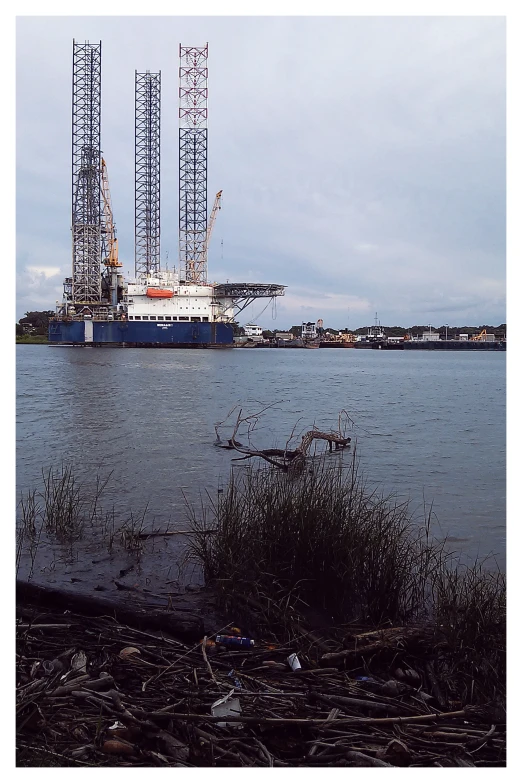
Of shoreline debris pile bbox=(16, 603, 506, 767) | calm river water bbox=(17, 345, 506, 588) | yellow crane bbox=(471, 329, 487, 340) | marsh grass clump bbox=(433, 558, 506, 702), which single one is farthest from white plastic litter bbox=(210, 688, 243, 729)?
yellow crane bbox=(471, 329, 487, 340)

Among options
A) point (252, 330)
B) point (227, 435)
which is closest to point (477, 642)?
point (227, 435)

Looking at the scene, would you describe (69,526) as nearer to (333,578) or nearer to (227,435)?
(333,578)

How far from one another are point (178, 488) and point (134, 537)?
2.21 meters

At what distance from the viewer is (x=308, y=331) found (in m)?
102

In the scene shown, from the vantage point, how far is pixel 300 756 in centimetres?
210

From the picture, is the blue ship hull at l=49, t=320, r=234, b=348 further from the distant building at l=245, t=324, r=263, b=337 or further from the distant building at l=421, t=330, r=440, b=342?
the distant building at l=421, t=330, r=440, b=342

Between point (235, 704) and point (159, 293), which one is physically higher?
point (159, 293)

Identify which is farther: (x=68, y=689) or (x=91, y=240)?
(x=91, y=240)

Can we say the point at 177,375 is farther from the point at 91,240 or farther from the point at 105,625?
the point at 91,240

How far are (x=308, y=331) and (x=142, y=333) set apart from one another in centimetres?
5136

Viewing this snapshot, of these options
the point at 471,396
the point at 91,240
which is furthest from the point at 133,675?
the point at 91,240

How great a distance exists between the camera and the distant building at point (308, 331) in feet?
331

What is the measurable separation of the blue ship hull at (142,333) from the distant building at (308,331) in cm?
4524

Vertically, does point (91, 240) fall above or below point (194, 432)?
above
